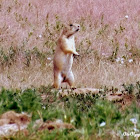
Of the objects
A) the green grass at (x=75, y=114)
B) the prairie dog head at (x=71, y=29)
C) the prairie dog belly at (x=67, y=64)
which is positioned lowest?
the green grass at (x=75, y=114)

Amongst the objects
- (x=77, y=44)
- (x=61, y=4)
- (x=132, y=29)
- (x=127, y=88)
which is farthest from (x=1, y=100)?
(x=61, y=4)

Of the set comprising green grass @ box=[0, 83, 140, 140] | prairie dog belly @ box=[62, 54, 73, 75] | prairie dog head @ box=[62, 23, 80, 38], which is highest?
prairie dog head @ box=[62, 23, 80, 38]

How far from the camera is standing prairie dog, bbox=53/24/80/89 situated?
7.34 m

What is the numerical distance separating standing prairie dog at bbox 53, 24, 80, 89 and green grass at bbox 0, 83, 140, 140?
53.3 inches

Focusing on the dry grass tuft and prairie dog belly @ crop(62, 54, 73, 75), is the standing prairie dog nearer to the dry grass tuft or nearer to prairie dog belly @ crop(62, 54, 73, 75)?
prairie dog belly @ crop(62, 54, 73, 75)

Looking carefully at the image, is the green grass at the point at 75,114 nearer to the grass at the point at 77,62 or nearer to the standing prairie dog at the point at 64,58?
the grass at the point at 77,62

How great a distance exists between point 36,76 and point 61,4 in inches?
265

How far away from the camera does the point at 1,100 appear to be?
528 cm

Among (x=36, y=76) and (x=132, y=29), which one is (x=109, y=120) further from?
(x=132, y=29)

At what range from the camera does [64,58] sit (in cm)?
734

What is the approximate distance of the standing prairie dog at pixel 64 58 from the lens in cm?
734

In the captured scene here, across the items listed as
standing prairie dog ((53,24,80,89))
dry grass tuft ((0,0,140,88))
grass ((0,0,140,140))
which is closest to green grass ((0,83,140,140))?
grass ((0,0,140,140))

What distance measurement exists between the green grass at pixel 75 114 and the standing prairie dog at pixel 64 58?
1354 millimetres

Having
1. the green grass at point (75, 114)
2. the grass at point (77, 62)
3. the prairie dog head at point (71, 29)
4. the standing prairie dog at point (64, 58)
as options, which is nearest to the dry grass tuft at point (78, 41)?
the grass at point (77, 62)
